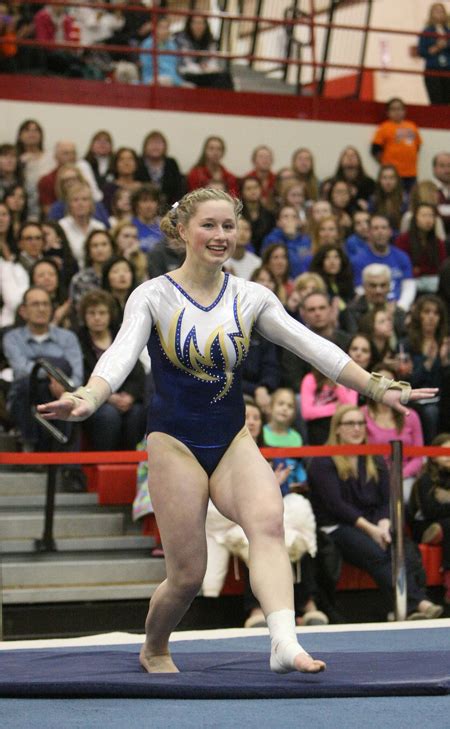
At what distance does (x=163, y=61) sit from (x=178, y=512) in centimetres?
1011

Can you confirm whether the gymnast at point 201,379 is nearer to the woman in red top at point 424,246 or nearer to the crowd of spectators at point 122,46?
the woman in red top at point 424,246

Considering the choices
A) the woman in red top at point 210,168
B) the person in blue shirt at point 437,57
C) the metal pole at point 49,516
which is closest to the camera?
the metal pole at point 49,516

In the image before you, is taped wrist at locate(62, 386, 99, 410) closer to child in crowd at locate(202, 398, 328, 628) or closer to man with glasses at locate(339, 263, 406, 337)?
child in crowd at locate(202, 398, 328, 628)

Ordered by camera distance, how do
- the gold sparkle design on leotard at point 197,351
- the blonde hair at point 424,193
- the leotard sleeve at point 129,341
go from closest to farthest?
1. the leotard sleeve at point 129,341
2. the gold sparkle design on leotard at point 197,351
3. the blonde hair at point 424,193

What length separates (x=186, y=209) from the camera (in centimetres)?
467

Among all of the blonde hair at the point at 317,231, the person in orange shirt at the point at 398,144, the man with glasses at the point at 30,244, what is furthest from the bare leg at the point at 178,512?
the person in orange shirt at the point at 398,144

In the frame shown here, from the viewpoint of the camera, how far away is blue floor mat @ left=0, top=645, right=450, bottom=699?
4.38m

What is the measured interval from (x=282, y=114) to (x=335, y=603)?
8.15 metres

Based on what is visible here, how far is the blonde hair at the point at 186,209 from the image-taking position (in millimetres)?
4629

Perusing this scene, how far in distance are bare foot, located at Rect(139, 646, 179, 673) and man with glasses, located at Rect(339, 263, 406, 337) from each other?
15.8ft

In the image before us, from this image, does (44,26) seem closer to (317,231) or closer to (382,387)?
(317,231)

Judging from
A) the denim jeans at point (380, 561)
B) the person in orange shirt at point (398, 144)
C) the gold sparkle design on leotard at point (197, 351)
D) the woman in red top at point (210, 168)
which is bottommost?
the denim jeans at point (380, 561)

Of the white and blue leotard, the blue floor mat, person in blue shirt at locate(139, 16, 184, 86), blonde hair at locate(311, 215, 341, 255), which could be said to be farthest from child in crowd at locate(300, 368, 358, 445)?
person in blue shirt at locate(139, 16, 184, 86)

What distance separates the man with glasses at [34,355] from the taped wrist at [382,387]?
3.43 meters
